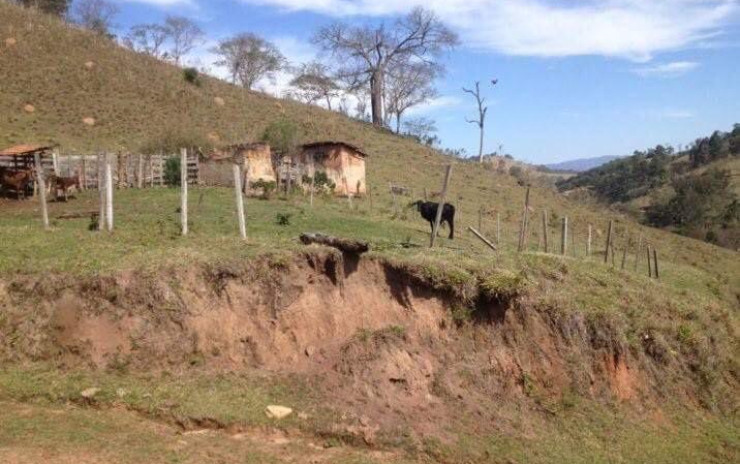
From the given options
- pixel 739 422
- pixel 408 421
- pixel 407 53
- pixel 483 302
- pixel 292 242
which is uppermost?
pixel 407 53

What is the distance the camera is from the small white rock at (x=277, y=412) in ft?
31.6

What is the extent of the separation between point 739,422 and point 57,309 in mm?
13022

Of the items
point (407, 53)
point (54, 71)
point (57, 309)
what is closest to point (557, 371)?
point (57, 309)

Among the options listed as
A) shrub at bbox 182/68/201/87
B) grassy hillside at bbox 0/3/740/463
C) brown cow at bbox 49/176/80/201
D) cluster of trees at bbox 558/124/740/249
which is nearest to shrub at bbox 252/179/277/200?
grassy hillside at bbox 0/3/740/463

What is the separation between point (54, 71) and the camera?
149 ft

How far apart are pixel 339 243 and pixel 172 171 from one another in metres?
16.7

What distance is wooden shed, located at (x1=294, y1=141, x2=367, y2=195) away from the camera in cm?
3403

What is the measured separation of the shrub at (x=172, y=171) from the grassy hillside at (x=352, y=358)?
23.4 ft

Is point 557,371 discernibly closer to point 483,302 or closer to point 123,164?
point 483,302

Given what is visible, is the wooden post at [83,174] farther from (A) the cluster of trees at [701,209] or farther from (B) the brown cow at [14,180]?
(A) the cluster of trees at [701,209]

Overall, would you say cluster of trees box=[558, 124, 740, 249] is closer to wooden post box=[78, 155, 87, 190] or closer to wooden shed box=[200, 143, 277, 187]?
wooden shed box=[200, 143, 277, 187]

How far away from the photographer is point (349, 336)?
12055 millimetres

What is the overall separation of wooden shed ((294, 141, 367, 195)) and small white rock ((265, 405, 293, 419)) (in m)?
23.8

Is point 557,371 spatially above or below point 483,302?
below
